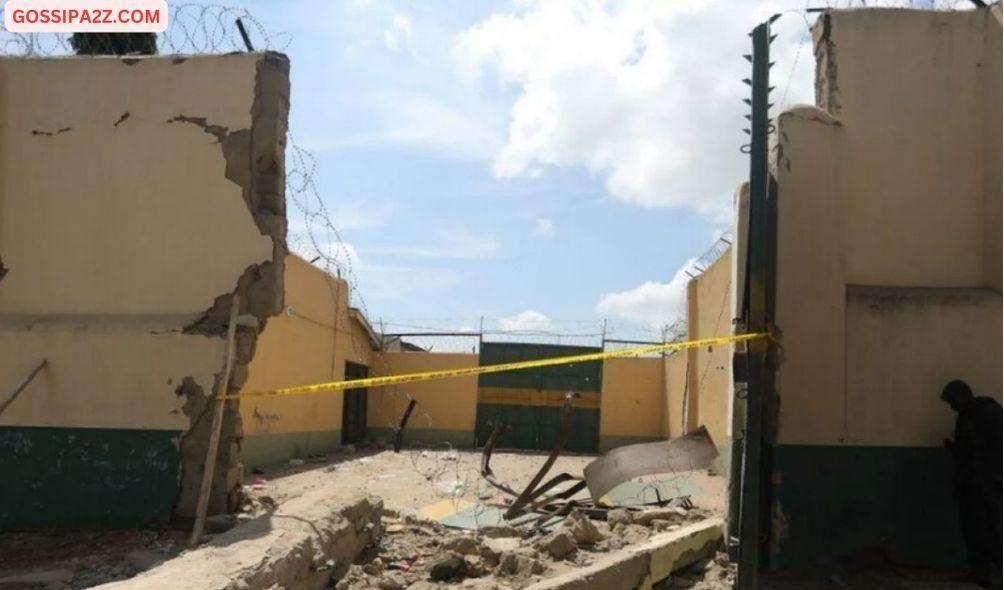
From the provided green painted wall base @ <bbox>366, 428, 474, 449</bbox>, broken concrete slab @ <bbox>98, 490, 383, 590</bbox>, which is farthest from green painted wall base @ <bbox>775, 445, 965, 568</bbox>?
green painted wall base @ <bbox>366, 428, 474, 449</bbox>

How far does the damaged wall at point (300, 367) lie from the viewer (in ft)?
45.5

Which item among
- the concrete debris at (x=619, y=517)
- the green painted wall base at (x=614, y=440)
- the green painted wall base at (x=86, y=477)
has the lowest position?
the green painted wall base at (x=614, y=440)

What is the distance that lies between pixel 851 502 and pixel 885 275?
68.6 inches

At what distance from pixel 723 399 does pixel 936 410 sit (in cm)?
651

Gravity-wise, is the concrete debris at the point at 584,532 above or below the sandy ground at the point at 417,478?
above

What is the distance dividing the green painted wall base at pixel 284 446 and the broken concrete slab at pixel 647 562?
7309mm

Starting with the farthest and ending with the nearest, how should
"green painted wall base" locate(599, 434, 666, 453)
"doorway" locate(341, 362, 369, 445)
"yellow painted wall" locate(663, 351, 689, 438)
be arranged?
1. "green painted wall base" locate(599, 434, 666, 453)
2. "doorway" locate(341, 362, 369, 445)
3. "yellow painted wall" locate(663, 351, 689, 438)

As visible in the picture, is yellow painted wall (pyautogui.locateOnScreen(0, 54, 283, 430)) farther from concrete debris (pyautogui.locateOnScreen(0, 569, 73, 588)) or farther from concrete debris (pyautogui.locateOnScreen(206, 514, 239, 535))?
concrete debris (pyautogui.locateOnScreen(0, 569, 73, 588))

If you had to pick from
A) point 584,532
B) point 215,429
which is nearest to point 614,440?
point 584,532

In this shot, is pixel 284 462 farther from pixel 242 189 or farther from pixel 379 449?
pixel 242 189

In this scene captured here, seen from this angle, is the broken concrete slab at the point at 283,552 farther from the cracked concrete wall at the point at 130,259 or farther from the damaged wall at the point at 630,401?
the damaged wall at the point at 630,401

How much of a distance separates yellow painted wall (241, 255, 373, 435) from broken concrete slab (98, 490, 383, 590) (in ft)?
23.2

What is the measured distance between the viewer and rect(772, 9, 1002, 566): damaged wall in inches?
257

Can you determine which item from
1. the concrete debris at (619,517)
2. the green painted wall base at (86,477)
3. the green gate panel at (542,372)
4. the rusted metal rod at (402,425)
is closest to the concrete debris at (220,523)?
the green painted wall base at (86,477)
